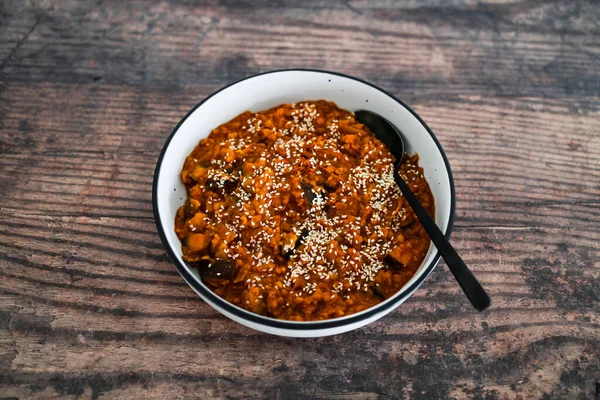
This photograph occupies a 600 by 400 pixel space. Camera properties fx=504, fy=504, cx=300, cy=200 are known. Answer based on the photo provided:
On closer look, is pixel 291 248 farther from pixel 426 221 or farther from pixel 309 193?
pixel 426 221

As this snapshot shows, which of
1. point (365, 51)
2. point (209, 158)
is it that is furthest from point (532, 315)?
point (365, 51)

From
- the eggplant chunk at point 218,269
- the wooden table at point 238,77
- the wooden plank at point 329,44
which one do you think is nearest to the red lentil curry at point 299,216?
the eggplant chunk at point 218,269

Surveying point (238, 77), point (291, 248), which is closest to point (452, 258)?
point (291, 248)

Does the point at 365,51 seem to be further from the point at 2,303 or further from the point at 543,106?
the point at 2,303

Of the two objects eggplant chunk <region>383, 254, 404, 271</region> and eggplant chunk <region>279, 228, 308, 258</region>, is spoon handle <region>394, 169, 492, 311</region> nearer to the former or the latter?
eggplant chunk <region>383, 254, 404, 271</region>

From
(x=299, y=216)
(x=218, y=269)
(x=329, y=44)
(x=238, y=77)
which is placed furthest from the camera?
(x=329, y=44)

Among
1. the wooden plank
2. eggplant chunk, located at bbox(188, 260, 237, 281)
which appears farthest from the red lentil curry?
the wooden plank
